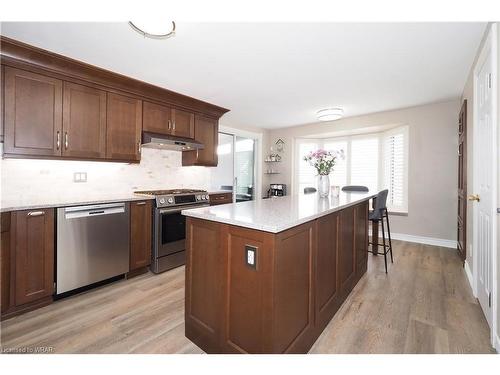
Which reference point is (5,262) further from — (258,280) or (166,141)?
(258,280)

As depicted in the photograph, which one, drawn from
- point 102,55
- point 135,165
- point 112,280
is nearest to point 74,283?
point 112,280

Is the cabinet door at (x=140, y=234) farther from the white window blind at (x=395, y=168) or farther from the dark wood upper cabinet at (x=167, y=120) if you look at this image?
the white window blind at (x=395, y=168)

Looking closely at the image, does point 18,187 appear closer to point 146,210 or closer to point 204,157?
point 146,210

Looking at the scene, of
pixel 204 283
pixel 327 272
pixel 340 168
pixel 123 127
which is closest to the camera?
pixel 204 283

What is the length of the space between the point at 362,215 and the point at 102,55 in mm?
3332

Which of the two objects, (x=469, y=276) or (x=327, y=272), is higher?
(x=327, y=272)

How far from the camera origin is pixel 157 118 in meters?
3.38

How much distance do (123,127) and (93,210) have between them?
1.14m

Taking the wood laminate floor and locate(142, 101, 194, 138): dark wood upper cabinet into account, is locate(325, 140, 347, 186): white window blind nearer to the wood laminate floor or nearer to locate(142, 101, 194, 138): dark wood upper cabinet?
the wood laminate floor

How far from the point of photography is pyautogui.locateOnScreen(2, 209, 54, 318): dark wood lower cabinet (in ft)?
6.63

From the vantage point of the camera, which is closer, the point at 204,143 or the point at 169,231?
the point at 169,231

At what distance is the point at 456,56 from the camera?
95.4 inches

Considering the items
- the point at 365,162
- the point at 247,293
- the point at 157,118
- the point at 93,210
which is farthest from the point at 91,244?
the point at 365,162

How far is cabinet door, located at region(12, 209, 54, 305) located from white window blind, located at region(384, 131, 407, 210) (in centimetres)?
527
